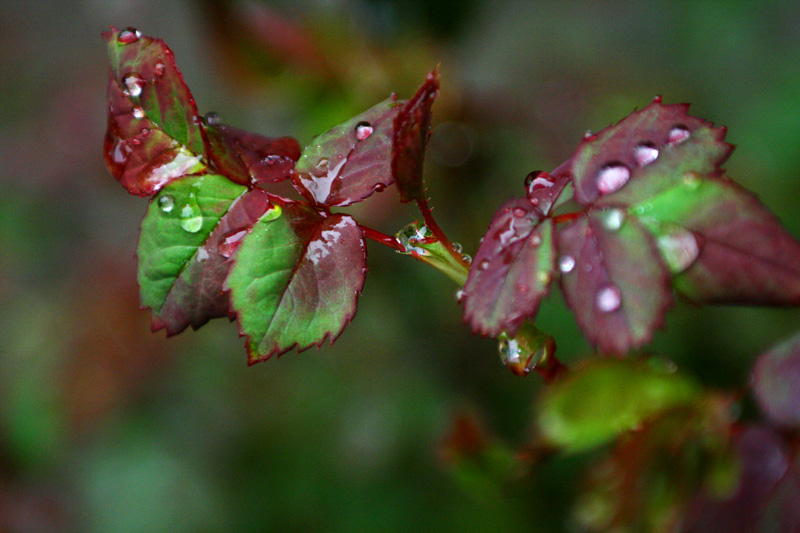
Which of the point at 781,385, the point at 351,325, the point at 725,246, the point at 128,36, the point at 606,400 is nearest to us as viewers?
the point at 725,246

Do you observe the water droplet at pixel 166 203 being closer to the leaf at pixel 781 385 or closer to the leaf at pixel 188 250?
the leaf at pixel 188 250

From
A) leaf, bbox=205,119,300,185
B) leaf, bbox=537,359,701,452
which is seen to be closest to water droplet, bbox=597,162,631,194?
leaf, bbox=205,119,300,185

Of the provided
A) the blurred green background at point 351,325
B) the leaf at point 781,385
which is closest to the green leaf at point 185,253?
the leaf at point 781,385

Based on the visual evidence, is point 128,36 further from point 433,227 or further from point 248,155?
point 433,227

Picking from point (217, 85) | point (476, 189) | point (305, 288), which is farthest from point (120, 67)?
point (217, 85)

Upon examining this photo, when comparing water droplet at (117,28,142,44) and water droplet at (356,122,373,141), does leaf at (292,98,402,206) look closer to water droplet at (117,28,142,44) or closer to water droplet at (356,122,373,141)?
water droplet at (356,122,373,141)

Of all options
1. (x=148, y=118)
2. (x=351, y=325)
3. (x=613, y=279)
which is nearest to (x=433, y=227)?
(x=613, y=279)
